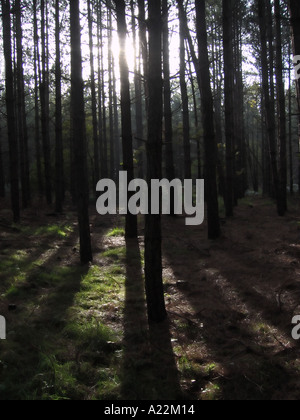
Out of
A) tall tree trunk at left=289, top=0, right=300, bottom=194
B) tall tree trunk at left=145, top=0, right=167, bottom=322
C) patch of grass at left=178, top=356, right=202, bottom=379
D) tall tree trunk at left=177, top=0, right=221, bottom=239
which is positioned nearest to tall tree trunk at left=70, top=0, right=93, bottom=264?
tall tree trunk at left=177, top=0, right=221, bottom=239

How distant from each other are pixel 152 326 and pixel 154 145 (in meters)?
2.23

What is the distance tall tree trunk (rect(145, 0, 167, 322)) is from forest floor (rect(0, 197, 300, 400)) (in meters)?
0.47

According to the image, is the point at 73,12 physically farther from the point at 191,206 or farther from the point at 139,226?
the point at 191,206

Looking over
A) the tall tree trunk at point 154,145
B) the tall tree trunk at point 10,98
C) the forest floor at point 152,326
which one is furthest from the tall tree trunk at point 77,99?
the tall tree trunk at point 10,98

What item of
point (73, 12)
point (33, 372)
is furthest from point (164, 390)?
point (73, 12)

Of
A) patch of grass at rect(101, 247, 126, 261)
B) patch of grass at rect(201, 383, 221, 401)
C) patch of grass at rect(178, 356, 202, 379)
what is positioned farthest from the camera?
patch of grass at rect(101, 247, 126, 261)

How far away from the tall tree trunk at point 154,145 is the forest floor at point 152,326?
1.54ft

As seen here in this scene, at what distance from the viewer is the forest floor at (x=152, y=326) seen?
358 cm

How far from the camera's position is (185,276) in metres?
7.06

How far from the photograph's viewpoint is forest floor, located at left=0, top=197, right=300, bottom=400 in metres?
3.58

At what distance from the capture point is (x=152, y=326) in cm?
495

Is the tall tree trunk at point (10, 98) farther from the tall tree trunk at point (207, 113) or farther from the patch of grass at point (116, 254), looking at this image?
the tall tree trunk at point (207, 113)

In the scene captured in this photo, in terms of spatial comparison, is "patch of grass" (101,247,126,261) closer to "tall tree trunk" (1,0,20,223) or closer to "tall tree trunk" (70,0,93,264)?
"tall tree trunk" (70,0,93,264)

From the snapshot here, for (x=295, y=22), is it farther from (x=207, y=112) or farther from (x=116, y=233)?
(x=116, y=233)
